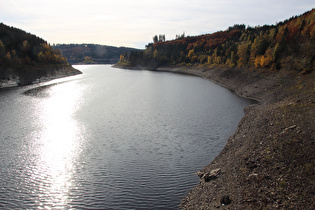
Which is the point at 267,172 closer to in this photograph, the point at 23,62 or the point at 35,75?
the point at 35,75

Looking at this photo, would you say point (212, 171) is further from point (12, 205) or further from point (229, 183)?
point (12, 205)

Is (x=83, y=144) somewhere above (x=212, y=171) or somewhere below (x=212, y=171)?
below

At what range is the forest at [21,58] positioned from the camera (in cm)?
8756

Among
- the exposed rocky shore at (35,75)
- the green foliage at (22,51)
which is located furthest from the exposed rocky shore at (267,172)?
the green foliage at (22,51)

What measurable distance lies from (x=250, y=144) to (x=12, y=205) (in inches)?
863

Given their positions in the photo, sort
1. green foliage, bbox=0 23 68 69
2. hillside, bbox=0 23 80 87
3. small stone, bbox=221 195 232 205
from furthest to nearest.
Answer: green foliage, bbox=0 23 68 69 < hillside, bbox=0 23 80 87 < small stone, bbox=221 195 232 205

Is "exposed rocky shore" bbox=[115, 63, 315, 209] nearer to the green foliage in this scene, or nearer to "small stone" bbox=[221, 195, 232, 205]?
"small stone" bbox=[221, 195, 232, 205]

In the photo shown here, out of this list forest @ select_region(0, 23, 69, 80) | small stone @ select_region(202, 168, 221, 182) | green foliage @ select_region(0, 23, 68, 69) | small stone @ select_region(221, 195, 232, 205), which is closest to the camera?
small stone @ select_region(221, 195, 232, 205)

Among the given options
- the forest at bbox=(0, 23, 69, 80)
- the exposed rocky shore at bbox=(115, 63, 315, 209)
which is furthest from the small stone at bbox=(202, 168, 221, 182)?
the forest at bbox=(0, 23, 69, 80)

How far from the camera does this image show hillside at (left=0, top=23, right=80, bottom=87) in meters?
85.9

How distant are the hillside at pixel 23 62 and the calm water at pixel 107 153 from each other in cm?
5057

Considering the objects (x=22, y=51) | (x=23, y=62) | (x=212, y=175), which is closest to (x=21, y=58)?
(x=23, y=62)

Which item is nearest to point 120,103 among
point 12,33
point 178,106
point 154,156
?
point 178,106

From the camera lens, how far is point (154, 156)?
23.6 metres
